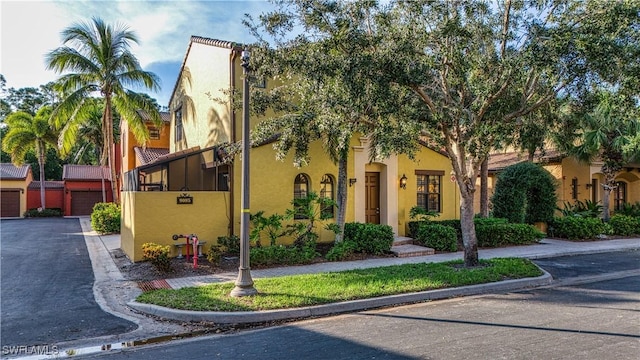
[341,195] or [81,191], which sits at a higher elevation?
[81,191]

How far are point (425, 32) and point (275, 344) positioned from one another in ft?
24.4

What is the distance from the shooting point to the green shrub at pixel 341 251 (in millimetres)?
11755

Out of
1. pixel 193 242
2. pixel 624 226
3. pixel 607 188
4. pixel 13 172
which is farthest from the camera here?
pixel 13 172

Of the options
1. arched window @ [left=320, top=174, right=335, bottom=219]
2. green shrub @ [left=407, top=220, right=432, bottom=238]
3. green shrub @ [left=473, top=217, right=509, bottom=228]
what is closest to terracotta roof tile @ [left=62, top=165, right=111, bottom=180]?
arched window @ [left=320, top=174, right=335, bottom=219]

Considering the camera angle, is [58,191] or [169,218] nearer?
[169,218]

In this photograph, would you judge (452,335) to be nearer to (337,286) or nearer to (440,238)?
(337,286)

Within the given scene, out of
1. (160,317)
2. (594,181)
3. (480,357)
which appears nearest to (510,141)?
(480,357)

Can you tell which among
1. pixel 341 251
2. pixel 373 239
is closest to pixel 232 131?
pixel 341 251

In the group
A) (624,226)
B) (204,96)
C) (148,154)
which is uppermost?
(204,96)

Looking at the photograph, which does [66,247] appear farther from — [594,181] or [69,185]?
[594,181]

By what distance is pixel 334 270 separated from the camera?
10.4 m

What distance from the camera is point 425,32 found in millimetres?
9227

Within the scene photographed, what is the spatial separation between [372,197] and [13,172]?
112 feet

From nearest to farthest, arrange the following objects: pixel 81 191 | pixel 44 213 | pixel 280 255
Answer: pixel 280 255
pixel 44 213
pixel 81 191
